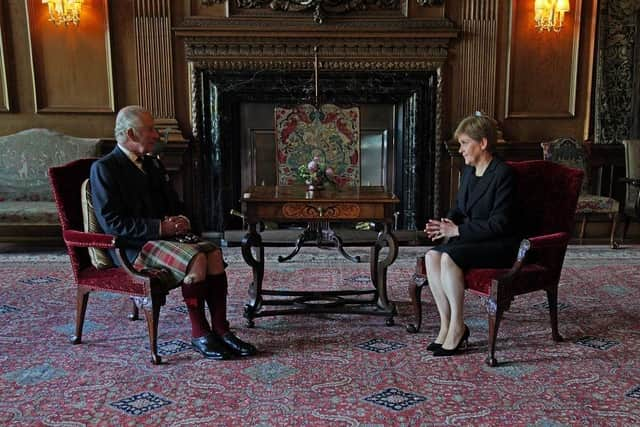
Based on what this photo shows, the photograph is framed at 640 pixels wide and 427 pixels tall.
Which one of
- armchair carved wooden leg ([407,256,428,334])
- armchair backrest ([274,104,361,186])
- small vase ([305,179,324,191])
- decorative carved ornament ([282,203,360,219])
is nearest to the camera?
armchair carved wooden leg ([407,256,428,334])

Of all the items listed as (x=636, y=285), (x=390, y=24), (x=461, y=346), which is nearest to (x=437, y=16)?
(x=390, y=24)

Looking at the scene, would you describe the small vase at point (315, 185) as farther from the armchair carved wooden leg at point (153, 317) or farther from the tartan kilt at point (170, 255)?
the armchair carved wooden leg at point (153, 317)

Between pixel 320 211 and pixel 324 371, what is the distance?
915mm

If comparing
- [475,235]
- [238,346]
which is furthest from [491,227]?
[238,346]

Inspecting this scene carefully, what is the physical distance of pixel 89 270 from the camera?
313 centimetres

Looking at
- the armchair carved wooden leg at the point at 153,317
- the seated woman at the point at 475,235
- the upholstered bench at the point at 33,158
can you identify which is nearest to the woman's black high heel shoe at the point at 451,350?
the seated woman at the point at 475,235

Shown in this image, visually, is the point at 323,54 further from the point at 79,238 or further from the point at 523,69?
the point at 79,238

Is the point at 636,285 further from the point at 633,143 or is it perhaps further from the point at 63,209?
the point at 63,209

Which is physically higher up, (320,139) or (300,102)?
(300,102)

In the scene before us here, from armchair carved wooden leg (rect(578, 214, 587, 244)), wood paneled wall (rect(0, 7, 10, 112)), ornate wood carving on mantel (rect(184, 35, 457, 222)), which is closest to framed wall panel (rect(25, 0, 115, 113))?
wood paneled wall (rect(0, 7, 10, 112))

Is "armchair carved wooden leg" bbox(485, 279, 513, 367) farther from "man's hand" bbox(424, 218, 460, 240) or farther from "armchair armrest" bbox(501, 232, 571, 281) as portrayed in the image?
"man's hand" bbox(424, 218, 460, 240)

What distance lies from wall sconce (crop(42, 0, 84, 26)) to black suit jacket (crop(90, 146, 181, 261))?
A: 10.3ft

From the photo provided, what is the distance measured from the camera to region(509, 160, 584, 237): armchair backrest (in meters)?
3.17

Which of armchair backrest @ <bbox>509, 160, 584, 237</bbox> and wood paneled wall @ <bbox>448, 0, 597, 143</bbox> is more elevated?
→ wood paneled wall @ <bbox>448, 0, 597, 143</bbox>
